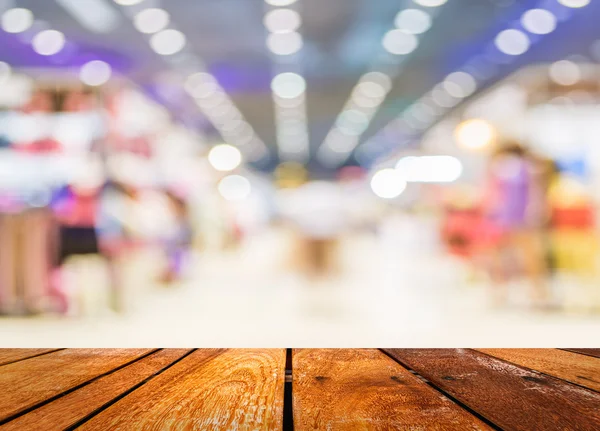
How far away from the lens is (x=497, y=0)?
7.15 m

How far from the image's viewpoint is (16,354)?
929 mm

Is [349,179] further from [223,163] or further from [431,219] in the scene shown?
[431,219]

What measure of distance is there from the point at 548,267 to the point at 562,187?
65 cm

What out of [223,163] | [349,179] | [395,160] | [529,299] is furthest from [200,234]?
[349,179]

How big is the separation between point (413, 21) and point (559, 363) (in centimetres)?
784

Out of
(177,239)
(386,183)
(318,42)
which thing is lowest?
(177,239)

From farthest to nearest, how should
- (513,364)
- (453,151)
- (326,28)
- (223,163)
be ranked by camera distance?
(223,163) < (453,151) < (326,28) < (513,364)

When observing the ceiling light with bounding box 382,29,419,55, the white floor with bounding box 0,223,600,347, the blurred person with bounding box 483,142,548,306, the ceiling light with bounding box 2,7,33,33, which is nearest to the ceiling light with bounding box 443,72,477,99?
the ceiling light with bounding box 382,29,419,55

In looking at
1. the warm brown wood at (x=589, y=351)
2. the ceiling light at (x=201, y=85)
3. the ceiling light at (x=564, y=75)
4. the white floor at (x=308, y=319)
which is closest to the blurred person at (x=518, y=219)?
the white floor at (x=308, y=319)

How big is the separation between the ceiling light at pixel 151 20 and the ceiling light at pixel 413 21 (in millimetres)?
3270

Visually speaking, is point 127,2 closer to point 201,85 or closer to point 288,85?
point 201,85

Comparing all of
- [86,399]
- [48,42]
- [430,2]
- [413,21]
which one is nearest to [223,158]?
[48,42]

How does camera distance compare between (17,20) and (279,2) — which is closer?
(279,2)

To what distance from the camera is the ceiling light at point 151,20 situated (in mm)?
7343
